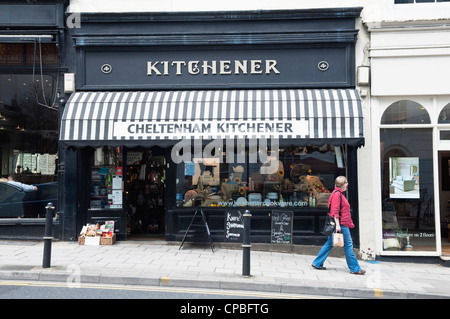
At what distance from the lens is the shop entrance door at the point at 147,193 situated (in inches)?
415

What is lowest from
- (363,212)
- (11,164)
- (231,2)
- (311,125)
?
(363,212)

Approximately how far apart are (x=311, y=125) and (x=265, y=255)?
3209 millimetres

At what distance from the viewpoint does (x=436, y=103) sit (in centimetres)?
883

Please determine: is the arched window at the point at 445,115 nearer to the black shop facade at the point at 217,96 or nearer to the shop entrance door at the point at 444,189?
the black shop facade at the point at 217,96

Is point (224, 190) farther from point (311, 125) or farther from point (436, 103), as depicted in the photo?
point (436, 103)

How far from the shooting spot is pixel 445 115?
29.1 ft

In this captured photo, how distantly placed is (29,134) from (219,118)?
5421 millimetres

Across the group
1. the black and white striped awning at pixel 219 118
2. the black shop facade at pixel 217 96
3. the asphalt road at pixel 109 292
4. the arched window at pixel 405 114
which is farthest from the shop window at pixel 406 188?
the asphalt road at pixel 109 292

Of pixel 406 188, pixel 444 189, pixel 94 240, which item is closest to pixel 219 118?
pixel 94 240

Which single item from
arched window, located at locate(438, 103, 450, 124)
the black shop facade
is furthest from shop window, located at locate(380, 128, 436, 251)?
the black shop facade

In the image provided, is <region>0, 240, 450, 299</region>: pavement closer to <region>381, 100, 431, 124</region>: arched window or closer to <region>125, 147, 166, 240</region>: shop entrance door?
<region>125, 147, 166, 240</region>: shop entrance door

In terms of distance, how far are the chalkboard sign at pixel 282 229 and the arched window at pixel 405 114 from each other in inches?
131

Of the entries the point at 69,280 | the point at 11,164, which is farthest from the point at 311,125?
the point at 11,164
